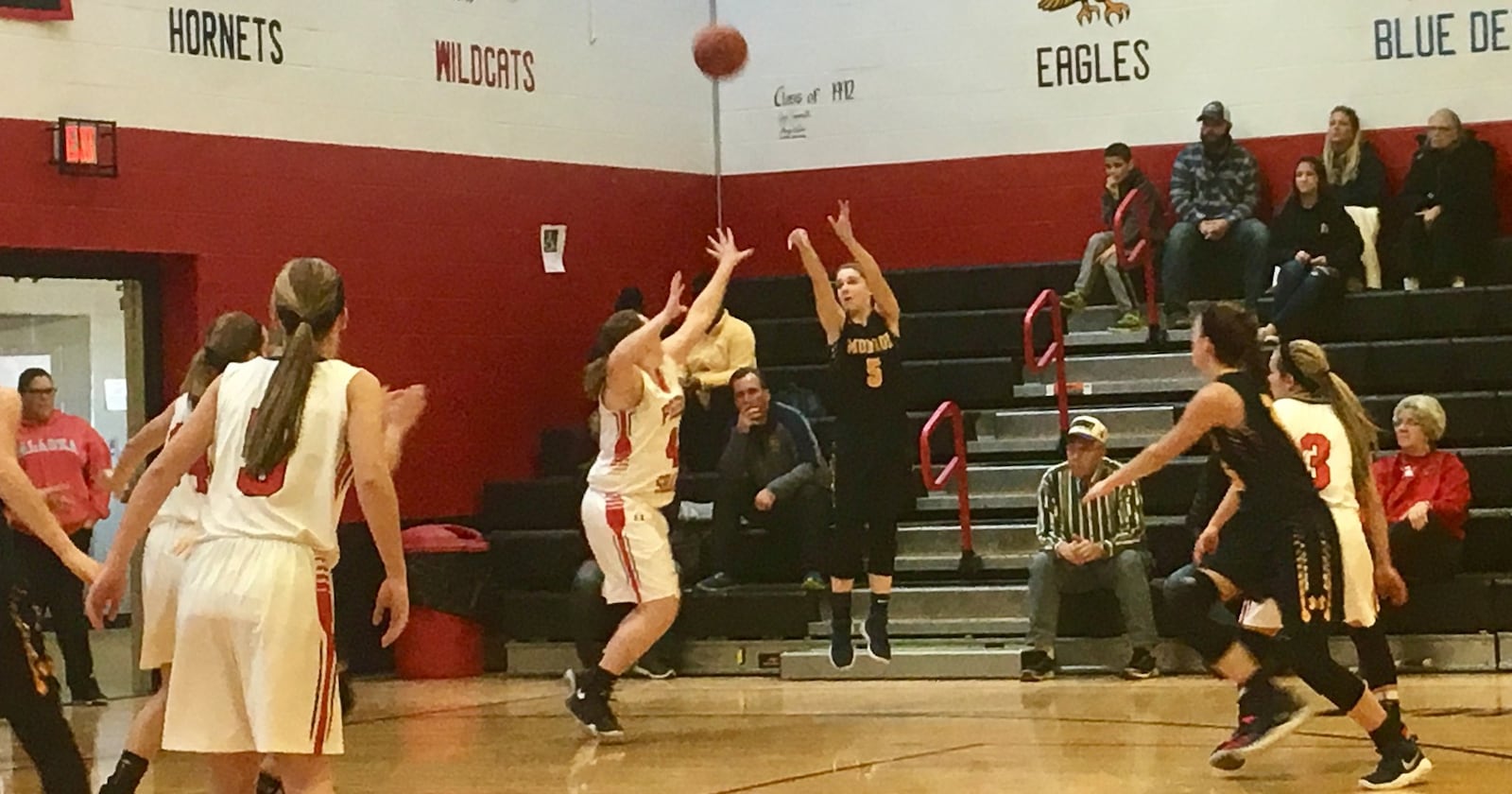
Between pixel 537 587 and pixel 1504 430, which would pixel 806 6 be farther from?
pixel 1504 430

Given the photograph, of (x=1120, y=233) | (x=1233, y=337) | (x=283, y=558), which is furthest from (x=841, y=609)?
(x=283, y=558)

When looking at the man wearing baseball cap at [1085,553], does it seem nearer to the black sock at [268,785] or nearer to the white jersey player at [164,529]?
the black sock at [268,785]

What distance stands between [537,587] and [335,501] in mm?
8069

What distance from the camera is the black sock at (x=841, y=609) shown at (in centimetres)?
1027

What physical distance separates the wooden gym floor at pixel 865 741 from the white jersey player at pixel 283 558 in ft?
9.71

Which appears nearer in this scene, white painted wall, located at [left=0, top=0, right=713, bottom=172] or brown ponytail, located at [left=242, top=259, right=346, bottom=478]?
brown ponytail, located at [left=242, top=259, right=346, bottom=478]

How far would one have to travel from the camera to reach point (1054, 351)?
12750 millimetres

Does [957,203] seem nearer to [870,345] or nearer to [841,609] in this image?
[870,345]

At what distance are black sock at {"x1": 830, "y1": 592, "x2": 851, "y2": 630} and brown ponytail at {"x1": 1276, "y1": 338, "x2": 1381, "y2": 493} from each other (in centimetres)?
323

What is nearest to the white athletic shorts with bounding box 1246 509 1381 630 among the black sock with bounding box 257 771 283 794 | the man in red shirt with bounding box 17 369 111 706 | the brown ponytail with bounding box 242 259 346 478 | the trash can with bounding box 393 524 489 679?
the black sock with bounding box 257 771 283 794

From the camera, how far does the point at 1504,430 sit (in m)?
11.7

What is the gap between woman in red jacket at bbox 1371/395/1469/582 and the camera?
10727 millimetres

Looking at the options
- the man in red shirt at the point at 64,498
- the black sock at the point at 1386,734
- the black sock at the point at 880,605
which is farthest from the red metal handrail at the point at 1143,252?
the man in red shirt at the point at 64,498

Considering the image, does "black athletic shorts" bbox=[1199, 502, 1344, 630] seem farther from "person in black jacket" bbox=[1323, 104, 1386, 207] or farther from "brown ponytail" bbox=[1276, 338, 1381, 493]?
"person in black jacket" bbox=[1323, 104, 1386, 207]
